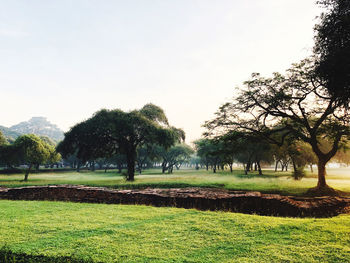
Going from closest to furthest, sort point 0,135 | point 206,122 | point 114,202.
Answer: point 114,202 → point 206,122 → point 0,135

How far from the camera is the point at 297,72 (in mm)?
20797

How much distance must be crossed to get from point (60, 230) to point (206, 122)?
2015 centimetres

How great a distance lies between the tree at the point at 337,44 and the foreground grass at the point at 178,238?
6.98m

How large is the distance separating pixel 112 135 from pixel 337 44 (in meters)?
25.7

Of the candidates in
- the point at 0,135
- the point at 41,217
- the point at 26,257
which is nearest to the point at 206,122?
the point at 41,217

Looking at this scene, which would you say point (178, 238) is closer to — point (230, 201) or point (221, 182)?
point (230, 201)

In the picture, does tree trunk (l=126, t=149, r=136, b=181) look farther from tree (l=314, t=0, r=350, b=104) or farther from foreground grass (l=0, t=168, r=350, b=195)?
tree (l=314, t=0, r=350, b=104)

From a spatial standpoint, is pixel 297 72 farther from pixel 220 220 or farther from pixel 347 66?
pixel 220 220

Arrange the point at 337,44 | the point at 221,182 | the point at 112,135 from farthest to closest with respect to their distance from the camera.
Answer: the point at 112,135 < the point at 221,182 < the point at 337,44

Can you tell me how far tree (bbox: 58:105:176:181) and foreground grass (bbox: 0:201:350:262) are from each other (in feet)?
66.0

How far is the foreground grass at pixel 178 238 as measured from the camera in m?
5.05

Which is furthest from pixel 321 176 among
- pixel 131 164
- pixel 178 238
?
pixel 131 164

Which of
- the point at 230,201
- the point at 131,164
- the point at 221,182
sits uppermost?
the point at 131,164

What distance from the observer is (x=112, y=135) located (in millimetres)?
29547
